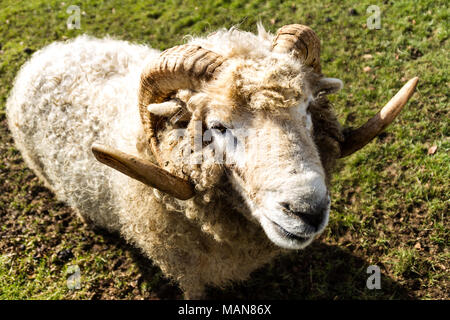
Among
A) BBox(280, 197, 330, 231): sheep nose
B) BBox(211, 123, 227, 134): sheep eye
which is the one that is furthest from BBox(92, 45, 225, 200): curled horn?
BBox(280, 197, 330, 231): sheep nose

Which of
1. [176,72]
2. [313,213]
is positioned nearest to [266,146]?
[313,213]

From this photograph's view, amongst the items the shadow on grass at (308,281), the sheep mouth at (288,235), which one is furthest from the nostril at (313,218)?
the shadow on grass at (308,281)

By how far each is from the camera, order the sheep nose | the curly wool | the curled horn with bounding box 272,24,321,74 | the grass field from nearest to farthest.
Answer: the sheep nose → the curled horn with bounding box 272,24,321,74 → the curly wool → the grass field

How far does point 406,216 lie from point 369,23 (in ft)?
13.7

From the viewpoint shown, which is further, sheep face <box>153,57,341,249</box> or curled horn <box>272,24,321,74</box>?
curled horn <box>272,24,321,74</box>

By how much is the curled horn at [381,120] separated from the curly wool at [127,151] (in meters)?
0.21

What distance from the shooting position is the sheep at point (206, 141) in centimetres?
242

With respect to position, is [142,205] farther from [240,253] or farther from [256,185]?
[256,185]

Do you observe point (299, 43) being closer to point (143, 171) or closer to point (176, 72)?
point (176, 72)

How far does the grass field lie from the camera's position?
445 cm

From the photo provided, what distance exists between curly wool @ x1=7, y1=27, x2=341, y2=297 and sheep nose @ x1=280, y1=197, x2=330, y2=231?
0.64m

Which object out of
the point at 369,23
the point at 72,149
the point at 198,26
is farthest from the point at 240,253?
the point at 198,26

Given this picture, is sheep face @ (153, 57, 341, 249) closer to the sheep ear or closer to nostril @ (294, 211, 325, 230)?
nostril @ (294, 211, 325, 230)

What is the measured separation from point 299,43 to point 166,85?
1159 mm
